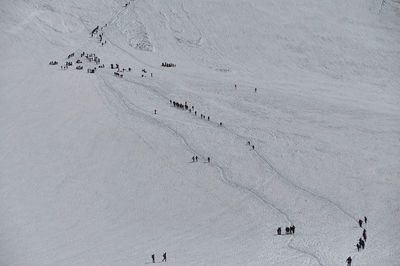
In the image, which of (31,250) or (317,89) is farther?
(317,89)

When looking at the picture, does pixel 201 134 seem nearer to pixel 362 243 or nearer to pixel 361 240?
pixel 361 240

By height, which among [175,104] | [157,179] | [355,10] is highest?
[355,10]

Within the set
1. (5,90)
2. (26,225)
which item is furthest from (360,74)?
(26,225)

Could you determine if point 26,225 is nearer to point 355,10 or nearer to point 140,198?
point 140,198

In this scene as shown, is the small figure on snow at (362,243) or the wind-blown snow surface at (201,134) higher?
the wind-blown snow surface at (201,134)

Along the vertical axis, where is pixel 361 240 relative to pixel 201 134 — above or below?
below

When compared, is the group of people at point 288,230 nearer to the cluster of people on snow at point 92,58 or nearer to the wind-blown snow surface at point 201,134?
the wind-blown snow surface at point 201,134

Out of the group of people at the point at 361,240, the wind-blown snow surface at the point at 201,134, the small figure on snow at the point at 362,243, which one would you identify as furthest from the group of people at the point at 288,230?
the small figure on snow at the point at 362,243

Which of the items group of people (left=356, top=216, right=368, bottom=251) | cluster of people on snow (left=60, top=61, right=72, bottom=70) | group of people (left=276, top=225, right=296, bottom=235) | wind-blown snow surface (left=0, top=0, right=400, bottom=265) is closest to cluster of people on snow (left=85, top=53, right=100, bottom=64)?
wind-blown snow surface (left=0, top=0, right=400, bottom=265)

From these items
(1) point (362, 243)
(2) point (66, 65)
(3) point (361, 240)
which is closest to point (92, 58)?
(2) point (66, 65)
